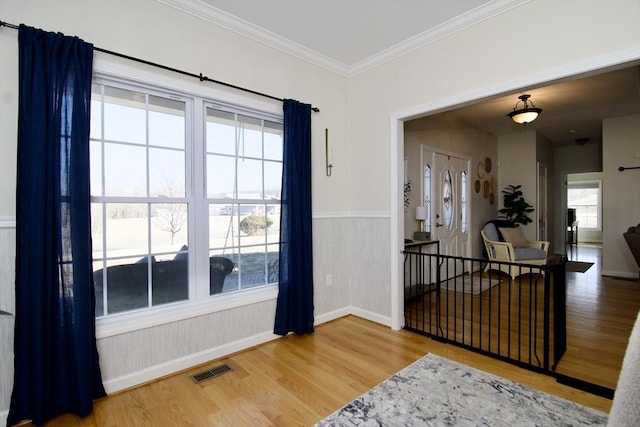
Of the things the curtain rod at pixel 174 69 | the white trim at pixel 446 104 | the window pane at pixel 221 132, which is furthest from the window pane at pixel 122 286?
the white trim at pixel 446 104

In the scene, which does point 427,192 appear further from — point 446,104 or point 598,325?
point 598,325

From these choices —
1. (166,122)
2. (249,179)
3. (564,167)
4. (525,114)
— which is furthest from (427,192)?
(564,167)

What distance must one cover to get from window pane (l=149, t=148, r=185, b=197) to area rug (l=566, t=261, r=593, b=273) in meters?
7.08

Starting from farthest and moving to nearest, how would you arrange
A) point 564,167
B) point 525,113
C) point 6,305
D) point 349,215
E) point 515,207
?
point 564,167 → point 515,207 → point 525,113 → point 349,215 → point 6,305

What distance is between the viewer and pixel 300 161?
10.1 feet

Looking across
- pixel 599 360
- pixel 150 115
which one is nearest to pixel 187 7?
pixel 150 115

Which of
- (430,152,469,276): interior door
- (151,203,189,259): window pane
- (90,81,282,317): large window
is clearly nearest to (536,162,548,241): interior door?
(430,152,469,276): interior door

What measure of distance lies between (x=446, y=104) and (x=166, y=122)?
2.37 meters

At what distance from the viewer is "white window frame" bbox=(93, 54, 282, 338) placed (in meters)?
2.19

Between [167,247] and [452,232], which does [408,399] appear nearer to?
[167,247]

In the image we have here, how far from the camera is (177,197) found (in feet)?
8.23

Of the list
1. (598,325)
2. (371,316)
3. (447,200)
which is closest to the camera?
(598,325)

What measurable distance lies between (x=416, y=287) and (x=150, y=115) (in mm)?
3422

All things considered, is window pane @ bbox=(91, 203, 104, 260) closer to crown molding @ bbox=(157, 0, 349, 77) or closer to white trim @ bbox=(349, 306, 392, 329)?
crown molding @ bbox=(157, 0, 349, 77)
